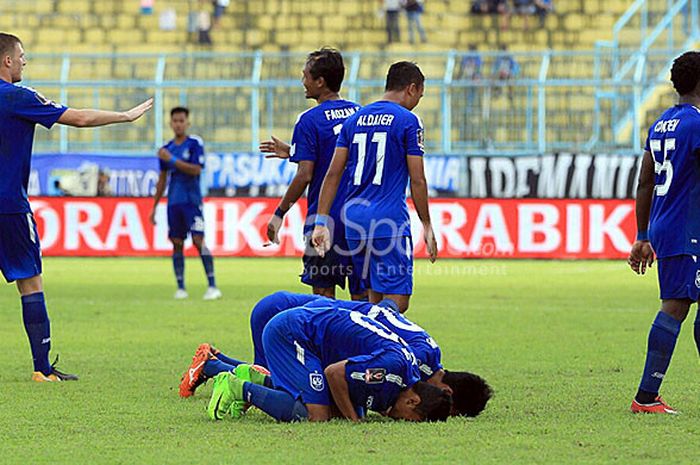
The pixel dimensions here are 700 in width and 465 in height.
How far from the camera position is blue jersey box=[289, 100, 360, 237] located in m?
10.0

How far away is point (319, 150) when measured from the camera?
10.1 m

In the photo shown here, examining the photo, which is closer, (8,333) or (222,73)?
(8,333)

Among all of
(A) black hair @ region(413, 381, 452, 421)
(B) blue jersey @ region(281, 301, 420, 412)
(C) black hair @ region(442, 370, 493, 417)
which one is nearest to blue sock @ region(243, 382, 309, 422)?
(B) blue jersey @ region(281, 301, 420, 412)

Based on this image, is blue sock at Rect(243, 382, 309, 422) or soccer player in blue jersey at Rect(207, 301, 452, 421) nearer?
soccer player in blue jersey at Rect(207, 301, 452, 421)

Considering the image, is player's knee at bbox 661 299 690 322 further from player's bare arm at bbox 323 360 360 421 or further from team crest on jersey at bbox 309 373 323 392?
team crest on jersey at bbox 309 373 323 392

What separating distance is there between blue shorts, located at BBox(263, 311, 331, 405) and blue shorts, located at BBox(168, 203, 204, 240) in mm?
9416

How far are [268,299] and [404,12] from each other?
24511 millimetres

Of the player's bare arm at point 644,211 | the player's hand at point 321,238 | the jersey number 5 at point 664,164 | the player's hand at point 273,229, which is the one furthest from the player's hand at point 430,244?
the jersey number 5 at point 664,164

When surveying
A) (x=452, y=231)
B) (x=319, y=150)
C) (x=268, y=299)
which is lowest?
(x=452, y=231)

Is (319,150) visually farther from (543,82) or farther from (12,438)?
(543,82)

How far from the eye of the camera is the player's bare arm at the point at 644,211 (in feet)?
26.7

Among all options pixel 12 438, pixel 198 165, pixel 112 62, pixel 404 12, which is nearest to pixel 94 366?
pixel 12 438

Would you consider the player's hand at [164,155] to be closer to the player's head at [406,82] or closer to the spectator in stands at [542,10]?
the player's head at [406,82]

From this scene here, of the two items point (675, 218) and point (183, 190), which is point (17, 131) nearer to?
point (675, 218)
